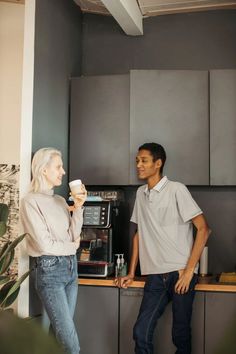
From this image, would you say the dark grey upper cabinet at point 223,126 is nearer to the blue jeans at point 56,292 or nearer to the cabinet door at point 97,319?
the cabinet door at point 97,319

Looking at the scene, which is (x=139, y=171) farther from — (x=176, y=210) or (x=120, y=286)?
(x=120, y=286)

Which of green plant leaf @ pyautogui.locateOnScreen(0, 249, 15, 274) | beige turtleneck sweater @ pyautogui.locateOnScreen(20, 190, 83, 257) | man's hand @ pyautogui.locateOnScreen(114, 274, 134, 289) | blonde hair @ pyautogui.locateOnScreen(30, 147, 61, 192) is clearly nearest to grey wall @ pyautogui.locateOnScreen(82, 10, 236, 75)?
blonde hair @ pyautogui.locateOnScreen(30, 147, 61, 192)

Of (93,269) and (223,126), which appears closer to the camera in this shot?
(93,269)

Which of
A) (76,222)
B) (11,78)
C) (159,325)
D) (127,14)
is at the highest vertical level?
(127,14)

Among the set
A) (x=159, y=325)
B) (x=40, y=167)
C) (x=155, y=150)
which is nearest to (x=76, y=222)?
(x=40, y=167)

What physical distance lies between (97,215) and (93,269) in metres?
0.34

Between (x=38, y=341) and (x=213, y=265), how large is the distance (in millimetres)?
3374

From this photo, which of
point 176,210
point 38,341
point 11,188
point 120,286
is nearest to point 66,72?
point 11,188

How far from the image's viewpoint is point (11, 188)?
3062mm

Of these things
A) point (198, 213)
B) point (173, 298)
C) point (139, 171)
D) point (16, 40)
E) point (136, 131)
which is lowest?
point (173, 298)

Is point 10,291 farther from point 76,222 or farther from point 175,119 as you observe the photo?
point 175,119

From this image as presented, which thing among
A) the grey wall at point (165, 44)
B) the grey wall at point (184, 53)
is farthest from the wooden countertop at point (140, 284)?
the grey wall at point (165, 44)

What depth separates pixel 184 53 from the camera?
3.59 m

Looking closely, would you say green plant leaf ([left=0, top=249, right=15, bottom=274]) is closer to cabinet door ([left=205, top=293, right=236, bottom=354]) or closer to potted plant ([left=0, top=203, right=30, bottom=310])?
potted plant ([left=0, top=203, right=30, bottom=310])
